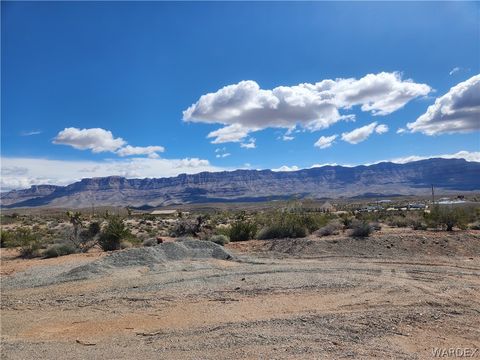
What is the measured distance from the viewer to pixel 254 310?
1009cm

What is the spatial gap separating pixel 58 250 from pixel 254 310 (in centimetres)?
1576

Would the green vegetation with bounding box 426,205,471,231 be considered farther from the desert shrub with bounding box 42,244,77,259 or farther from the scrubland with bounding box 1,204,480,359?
the desert shrub with bounding box 42,244,77,259

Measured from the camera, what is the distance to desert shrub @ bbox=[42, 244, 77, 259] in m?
22.7

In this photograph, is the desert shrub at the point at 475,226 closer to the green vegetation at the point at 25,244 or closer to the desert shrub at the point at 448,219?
the desert shrub at the point at 448,219

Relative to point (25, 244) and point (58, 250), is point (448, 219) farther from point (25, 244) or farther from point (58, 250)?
point (25, 244)

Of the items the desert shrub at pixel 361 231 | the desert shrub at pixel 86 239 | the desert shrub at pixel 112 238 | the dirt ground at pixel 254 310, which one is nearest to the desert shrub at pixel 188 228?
the desert shrub at pixel 86 239

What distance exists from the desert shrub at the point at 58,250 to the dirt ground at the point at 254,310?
5412 mm

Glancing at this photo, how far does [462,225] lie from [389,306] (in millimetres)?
16338

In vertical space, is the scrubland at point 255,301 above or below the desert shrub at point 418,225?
below

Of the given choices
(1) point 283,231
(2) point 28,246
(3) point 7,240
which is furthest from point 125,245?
(3) point 7,240

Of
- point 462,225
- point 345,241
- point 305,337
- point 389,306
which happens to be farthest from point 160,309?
point 462,225

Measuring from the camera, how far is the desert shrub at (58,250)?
74.5ft

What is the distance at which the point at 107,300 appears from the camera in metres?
11.7

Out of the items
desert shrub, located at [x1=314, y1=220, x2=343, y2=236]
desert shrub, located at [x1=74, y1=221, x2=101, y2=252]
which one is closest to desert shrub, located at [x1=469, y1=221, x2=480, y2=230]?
desert shrub, located at [x1=314, y1=220, x2=343, y2=236]
